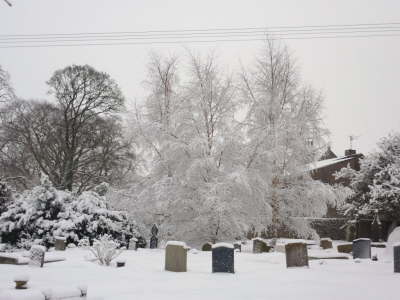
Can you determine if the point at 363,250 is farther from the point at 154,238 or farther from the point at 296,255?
the point at 154,238

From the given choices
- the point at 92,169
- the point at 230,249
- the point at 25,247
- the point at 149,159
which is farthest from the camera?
the point at 92,169

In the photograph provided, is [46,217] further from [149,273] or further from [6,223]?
[149,273]

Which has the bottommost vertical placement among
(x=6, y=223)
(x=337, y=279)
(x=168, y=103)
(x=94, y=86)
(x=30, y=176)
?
A: (x=337, y=279)

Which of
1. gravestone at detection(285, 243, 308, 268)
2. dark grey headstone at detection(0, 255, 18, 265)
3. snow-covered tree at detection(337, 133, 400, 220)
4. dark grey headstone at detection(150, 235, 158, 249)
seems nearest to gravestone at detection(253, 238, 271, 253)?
Answer: dark grey headstone at detection(150, 235, 158, 249)

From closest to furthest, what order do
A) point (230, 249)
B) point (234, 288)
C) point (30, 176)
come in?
point (234, 288) < point (230, 249) < point (30, 176)

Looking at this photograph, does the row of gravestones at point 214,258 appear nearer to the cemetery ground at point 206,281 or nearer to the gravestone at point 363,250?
the cemetery ground at point 206,281

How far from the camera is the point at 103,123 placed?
31.1m

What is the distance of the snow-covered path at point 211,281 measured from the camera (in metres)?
7.80

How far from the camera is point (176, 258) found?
36.7 ft

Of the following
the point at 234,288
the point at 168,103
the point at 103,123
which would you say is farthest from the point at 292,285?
the point at 103,123

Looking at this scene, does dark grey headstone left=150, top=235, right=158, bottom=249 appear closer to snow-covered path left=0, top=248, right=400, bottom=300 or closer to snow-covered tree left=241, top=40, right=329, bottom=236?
snow-covered tree left=241, top=40, right=329, bottom=236

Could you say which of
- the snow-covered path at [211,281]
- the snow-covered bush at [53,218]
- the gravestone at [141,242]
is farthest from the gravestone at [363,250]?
the gravestone at [141,242]

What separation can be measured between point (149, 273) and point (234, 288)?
112 inches

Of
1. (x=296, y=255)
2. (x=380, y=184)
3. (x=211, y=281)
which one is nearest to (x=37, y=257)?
(x=211, y=281)
